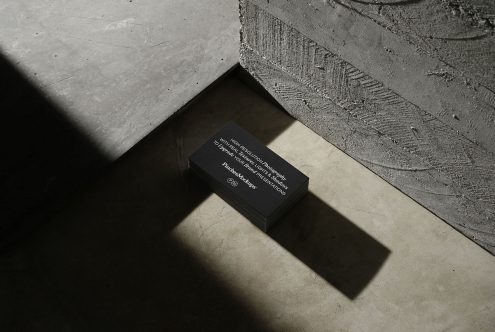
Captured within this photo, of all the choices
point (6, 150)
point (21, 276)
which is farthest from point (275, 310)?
point (6, 150)

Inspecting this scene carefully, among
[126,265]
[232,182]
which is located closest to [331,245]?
[232,182]

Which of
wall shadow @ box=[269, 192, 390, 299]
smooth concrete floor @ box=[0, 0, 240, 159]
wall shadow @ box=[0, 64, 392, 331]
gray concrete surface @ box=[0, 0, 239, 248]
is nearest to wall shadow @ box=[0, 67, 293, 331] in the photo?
wall shadow @ box=[0, 64, 392, 331]

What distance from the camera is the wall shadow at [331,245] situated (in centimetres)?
317

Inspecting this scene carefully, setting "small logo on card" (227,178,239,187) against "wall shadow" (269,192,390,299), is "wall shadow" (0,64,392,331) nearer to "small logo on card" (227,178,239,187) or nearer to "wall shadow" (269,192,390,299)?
"wall shadow" (269,192,390,299)

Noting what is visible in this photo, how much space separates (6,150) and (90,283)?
0.87 m

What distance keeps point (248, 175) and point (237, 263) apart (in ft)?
1.40

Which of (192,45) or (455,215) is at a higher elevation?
(192,45)

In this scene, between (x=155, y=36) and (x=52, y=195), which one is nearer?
(x=52, y=195)

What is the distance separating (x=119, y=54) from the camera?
3910 millimetres

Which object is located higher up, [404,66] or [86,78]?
[404,66]

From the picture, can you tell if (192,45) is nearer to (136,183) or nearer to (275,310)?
(136,183)

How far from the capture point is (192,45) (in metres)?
3.95

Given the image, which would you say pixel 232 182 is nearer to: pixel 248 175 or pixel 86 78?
pixel 248 175

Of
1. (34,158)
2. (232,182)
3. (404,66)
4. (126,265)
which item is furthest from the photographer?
(34,158)
